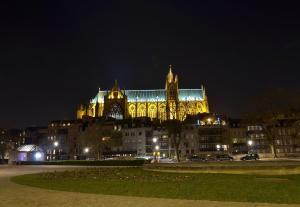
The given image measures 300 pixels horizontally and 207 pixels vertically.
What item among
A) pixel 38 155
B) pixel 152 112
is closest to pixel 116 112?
pixel 152 112

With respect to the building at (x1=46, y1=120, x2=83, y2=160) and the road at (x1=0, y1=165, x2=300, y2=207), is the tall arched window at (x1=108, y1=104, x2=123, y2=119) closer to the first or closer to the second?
the building at (x1=46, y1=120, x2=83, y2=160)

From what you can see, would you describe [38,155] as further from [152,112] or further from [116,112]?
[152,112]

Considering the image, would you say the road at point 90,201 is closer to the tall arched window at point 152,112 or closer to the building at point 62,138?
the building at point 62,138

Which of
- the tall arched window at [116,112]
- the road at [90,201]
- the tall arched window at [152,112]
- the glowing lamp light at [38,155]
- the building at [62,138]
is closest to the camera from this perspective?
the road at [90,201]

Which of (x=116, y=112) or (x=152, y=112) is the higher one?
(x=152, y=112)

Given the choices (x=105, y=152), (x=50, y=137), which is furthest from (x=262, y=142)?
(x=50, y=137)

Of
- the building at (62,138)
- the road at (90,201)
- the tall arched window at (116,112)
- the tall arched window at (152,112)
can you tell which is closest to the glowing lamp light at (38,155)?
the building at (62,138)

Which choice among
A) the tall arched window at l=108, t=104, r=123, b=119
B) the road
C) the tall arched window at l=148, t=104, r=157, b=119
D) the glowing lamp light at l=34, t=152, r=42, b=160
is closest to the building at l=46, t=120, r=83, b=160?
the tall arched window at l=108, t=104, r=123, b=119

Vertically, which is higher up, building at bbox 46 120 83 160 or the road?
building at bbox 46 120 83 160

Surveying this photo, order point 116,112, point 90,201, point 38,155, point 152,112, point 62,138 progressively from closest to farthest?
point 90,201, point 38,155, point 62,138, point 116,112, point 152,112

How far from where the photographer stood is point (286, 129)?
139000mm

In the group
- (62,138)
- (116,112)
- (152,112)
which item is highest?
(152,112)

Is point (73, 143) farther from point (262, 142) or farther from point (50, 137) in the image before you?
point (262, 142)

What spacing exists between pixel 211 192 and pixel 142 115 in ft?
586
